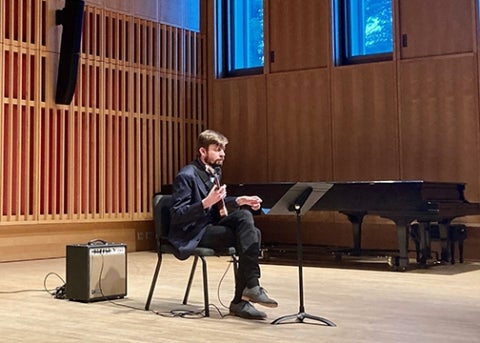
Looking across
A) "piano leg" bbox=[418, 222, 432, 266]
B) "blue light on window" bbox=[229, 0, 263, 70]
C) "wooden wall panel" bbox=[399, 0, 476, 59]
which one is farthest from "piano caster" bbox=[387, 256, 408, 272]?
"blue light on window" bbox=[229, 0, 263, 70]

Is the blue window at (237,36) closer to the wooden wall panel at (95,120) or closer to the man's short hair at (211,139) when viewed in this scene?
the wooden wall panel at (95,120)

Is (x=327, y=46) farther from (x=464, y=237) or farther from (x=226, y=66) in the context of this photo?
(x=464, y=237)

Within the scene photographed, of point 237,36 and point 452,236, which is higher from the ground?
point 237,36

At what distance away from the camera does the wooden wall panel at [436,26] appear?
783cm

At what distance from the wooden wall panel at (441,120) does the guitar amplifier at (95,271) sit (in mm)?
4485

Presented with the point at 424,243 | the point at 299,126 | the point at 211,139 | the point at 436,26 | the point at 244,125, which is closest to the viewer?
the point at 211,139

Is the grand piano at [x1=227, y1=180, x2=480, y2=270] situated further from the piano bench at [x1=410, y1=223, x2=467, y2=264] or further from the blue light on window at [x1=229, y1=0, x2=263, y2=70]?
the blue light on window at [x1=229, y1=0, x2=263, y2=70]

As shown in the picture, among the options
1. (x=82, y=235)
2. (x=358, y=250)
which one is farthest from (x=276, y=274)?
(x=82, y=235)

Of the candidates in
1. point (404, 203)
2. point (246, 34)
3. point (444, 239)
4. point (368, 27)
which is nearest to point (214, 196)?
point (404, 203)

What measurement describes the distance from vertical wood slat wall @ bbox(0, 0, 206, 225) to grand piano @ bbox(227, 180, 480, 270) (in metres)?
2.62

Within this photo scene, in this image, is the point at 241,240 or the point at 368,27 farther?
the point at 368,27

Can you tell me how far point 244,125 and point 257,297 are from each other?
5896 mm

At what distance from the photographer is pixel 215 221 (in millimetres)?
4172

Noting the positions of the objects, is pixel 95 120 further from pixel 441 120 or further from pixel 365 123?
pixel 441 120
